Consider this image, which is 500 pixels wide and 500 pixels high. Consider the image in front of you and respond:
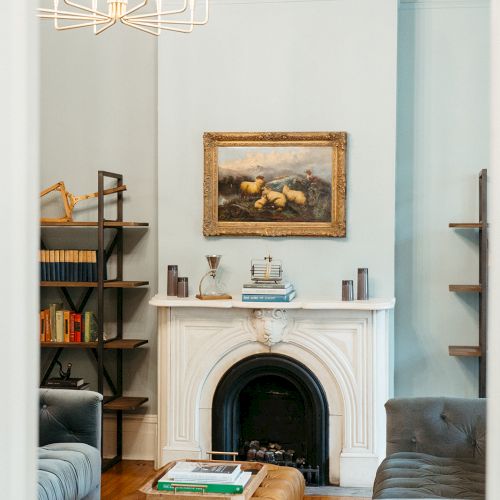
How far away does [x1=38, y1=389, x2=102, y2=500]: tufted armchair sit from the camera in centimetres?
422

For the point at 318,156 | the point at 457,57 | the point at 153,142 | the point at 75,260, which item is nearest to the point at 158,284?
the point at 75,260

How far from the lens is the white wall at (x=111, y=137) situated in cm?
597

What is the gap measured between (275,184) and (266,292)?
0.72 metres

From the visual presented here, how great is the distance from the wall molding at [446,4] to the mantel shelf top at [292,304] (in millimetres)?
1894

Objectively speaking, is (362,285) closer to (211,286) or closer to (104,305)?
(211,286)

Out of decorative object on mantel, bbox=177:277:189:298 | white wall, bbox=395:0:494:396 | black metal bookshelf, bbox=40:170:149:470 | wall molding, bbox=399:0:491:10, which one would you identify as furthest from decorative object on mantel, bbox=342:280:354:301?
wall molding, bbox=399:0:491:10

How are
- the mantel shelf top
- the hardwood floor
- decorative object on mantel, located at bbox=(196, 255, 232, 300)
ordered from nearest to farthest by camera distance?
the hardwood floor < the mantel shelf top < decorative object on mantel, located at bbox=(196, 255, 232, 300)

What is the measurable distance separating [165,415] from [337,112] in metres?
2.14

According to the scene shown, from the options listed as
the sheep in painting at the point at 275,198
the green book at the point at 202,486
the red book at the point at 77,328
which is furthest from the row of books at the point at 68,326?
the green book at the point at 202,486

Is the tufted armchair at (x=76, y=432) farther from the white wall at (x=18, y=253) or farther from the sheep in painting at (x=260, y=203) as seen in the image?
the white wall at (x=18, y=253)

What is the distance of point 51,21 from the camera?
6188mm

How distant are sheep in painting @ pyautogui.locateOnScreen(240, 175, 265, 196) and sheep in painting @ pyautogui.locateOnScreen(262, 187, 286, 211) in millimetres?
37

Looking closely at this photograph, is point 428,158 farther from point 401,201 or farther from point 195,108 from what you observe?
point 195,108

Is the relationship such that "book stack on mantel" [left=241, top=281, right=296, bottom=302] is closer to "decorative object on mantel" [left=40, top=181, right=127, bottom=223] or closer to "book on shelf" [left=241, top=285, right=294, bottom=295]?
"book on shelf" [left=241, top=285, right=294, bottom=295]
